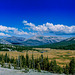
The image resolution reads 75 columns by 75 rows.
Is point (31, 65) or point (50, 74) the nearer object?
point (50, 74)

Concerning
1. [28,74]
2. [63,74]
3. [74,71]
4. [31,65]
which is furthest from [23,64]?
[74,71]

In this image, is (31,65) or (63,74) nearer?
(63,74)

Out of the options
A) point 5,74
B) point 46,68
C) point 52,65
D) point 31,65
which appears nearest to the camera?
point 5,74

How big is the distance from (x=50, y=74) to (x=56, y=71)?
18.9ft

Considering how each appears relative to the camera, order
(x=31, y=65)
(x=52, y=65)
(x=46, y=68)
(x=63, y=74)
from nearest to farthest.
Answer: (x=63, y=74) < (x=52, y=65) < (x=46, y=68) < (x=31, y=65)

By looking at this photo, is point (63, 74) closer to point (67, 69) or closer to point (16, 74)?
point (67, 69)

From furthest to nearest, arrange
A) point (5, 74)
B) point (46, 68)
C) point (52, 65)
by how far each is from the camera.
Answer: point (46, 68) < point (52, 65) < point (5, 74)

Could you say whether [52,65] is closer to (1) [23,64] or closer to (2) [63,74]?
(2) [63,74]

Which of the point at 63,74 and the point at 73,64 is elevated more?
the point at 73,64

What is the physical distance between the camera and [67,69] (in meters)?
60.4

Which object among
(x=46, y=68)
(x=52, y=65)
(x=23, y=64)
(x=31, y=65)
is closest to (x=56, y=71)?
(x=52, y=65)

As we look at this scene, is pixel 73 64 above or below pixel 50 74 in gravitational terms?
above

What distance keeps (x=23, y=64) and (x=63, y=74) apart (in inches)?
1216

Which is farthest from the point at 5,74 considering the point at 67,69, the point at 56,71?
the point at 67,69
